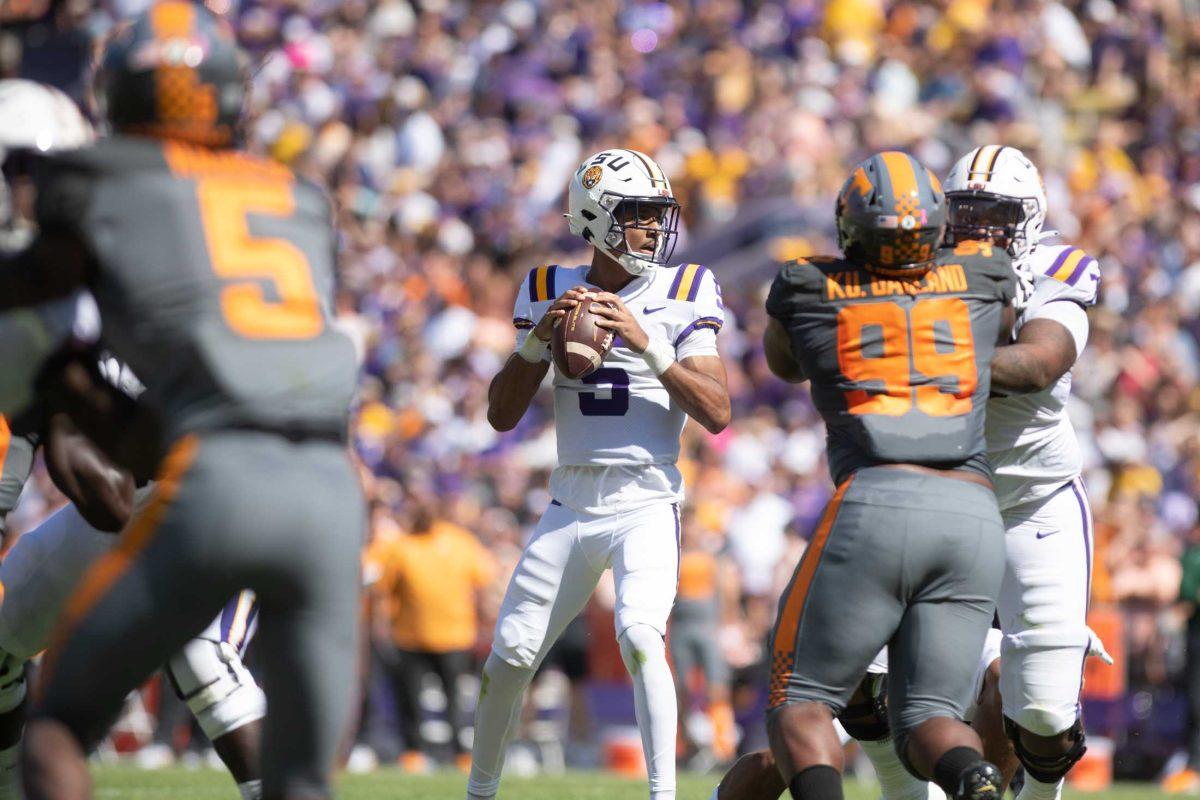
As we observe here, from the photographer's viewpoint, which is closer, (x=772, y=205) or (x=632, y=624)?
(x=632, y=624)

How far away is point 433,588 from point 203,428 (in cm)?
914

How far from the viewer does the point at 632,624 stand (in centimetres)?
553

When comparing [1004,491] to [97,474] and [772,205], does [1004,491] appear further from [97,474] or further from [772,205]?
[772,205]

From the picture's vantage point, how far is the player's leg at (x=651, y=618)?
5480 millimetres

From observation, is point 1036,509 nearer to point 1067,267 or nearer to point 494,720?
point 1067,267

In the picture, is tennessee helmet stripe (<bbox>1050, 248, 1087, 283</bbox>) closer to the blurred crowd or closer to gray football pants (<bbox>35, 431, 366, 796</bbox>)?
gray football pants (<bbox>35, 431, 366, 796</bbox>)

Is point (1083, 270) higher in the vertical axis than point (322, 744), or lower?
higher

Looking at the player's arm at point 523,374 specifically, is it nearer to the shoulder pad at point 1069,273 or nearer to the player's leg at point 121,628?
the shoulder pad at point 1069,273

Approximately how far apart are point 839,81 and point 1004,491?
12.1 meters

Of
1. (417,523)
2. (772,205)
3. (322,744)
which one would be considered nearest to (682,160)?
(772,205)

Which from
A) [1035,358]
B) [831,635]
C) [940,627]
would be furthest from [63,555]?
[1035,358]

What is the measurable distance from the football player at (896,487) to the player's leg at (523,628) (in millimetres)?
1178

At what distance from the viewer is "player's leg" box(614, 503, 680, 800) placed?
548 cm

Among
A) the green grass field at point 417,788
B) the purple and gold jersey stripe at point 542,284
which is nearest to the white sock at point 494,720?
the purple and gold jersey stripe at point 542,284
